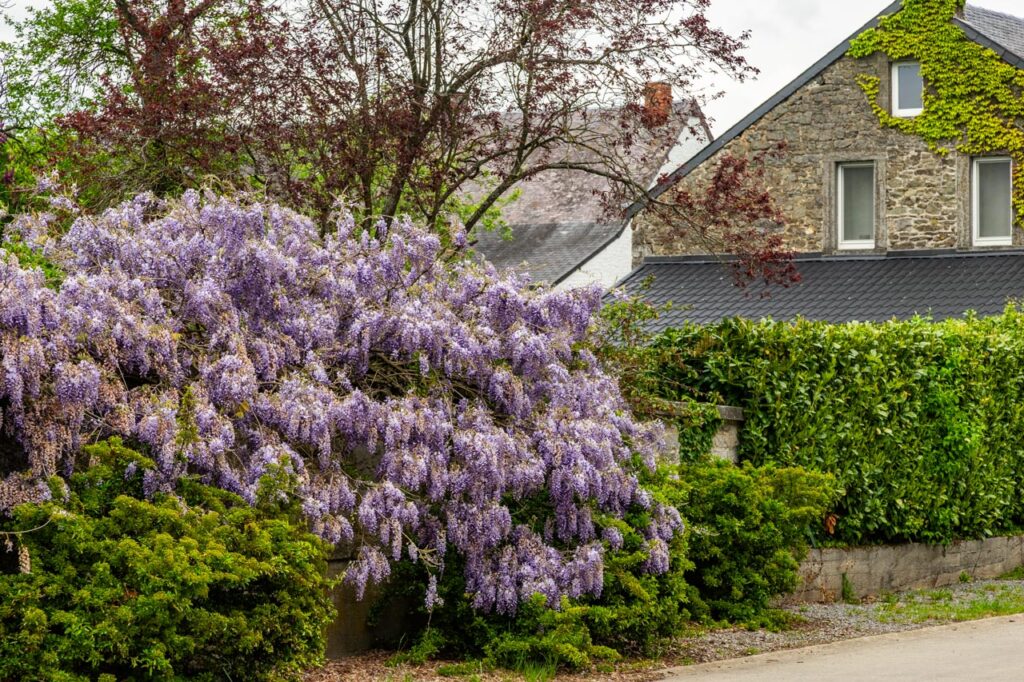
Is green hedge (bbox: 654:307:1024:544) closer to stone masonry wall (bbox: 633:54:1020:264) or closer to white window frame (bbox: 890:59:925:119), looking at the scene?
stone masonry wall (bbox: 633:54:1020:264)

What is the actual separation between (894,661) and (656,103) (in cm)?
725

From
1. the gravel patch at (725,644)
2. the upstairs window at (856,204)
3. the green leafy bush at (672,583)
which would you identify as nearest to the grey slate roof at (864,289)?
the upstairs window at (856,204)

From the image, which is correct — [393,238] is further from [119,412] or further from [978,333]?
[978,333]

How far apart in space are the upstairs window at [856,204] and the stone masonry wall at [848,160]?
22 centimetres

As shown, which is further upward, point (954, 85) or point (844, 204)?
point (954, 85)

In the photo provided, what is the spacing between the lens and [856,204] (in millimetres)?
27750

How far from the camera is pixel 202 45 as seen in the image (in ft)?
53.0

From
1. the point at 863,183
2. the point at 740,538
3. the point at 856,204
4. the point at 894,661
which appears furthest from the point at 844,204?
the point at 894,661

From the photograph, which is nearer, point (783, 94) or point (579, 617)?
point (579, 617)

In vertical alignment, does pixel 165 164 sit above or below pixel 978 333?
above

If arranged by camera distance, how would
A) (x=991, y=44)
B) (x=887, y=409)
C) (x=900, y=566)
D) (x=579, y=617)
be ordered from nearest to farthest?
(x=579, y=617) < (x=887, y=409) < (x=900, y=566) < (x=991, y=44)

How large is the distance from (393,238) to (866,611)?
5796mm

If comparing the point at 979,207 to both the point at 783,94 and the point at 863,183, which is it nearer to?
→ the point at 863,183

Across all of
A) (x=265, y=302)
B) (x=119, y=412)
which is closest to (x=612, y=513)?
(x=265, y=302)
